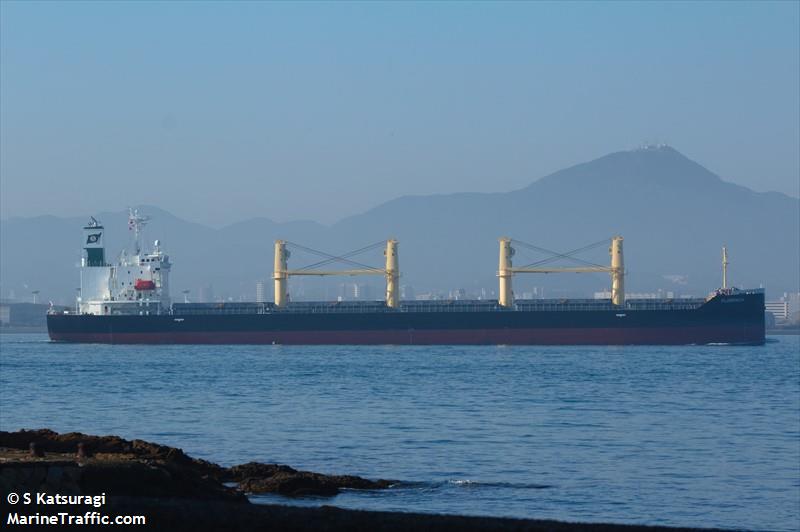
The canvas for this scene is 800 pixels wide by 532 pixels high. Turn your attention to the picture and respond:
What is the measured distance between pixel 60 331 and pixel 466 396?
135ft

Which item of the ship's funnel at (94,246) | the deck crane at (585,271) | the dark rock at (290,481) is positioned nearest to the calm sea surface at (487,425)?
the dark rock at (290,481)

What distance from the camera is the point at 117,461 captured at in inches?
432

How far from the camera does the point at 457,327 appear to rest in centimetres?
5847

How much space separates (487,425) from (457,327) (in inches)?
1427

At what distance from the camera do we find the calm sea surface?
1468 centimetres

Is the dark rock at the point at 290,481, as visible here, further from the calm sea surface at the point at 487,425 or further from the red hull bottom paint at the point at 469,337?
the red hull bottom paint at the point at 469,337

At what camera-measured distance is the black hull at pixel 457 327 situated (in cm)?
5641

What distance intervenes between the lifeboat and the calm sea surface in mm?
→ 21833

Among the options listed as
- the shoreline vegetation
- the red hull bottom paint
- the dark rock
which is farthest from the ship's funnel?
the shoreline vegetation

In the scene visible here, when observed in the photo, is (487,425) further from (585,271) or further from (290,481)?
(585,271)

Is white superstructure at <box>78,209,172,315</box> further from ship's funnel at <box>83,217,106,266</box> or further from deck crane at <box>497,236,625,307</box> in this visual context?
deck crane at <box>497,236,625,307</box>

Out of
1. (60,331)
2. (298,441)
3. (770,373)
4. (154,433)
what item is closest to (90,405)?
(154,433)

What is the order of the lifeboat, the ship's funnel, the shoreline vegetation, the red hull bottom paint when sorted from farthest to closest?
the ship's funnel
the lifeboat
the red hull bottom paint
the shoreline vegetation

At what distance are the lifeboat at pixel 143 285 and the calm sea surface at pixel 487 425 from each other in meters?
21.8
